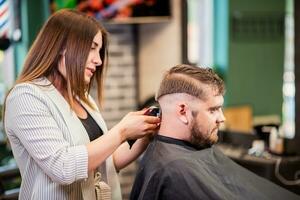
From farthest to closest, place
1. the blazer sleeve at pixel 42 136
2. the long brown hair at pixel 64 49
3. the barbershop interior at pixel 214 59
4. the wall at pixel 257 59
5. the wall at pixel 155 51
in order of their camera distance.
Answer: the wall at pixel 257 59
the wall at pixel 155 51
the barbershop interior at pixel 214 59
the long brown hair at pixel 64 49
the blazer sleeve at pixel 42 136

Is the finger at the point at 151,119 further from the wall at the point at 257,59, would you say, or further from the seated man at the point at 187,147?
the wall at the point at 257,59

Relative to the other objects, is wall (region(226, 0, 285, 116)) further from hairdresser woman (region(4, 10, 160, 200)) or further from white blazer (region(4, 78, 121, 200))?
white blazer (region(4, 78, 121, 200))

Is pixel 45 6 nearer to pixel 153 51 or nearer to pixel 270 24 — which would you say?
pixel 153 51

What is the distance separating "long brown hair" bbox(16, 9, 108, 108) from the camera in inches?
56.1

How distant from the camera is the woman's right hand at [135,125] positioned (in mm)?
1400

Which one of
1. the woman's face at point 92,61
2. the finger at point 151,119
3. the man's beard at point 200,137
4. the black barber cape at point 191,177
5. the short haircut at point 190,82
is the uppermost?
the woman's face at point 92,61

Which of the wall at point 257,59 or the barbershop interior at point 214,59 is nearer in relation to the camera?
the barbershop interior at point 214,59

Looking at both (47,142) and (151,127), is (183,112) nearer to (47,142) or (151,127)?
(151,127)

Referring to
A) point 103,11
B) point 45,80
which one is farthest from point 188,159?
point 103,11

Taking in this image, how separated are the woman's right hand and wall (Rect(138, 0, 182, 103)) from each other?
2.00m

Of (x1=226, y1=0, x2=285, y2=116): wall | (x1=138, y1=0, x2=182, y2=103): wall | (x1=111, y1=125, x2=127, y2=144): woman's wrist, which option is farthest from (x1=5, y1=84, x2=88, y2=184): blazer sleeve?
(x1=226, y1=0, x2=285, y2=116): wall

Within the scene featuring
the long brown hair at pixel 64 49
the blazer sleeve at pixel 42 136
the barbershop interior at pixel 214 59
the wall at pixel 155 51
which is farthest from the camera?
the wall at pixel 155 51

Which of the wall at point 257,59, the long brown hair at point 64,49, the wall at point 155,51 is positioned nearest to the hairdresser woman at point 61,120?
the long brown hair at point 64,49

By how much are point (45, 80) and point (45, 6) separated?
190 cm
